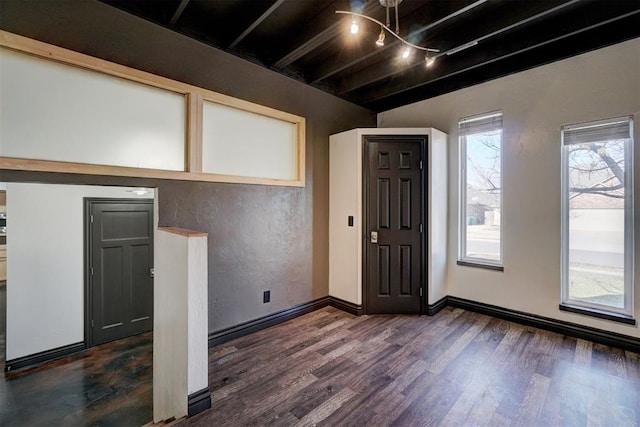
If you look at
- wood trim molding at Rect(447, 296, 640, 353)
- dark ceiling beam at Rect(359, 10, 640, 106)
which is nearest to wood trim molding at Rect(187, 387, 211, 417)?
wood trim molding at Rect(447, 296, 640, 353)

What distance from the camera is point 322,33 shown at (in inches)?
98.0

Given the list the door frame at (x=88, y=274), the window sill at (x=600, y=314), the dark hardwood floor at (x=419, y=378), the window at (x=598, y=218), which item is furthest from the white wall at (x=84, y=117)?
the window sill at (x=600, y=314)

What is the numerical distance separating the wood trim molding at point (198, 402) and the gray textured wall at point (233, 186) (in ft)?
3.04

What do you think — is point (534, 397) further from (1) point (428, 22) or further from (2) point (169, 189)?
(2) point (169, 189)

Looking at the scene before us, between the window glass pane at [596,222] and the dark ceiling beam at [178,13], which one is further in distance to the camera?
the window glass pane at [596,222]

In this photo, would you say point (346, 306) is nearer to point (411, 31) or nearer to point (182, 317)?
point (182, 317)

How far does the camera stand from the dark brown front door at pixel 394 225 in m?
3.41

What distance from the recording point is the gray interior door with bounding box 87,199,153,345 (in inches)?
140

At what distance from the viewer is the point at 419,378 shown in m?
2.15

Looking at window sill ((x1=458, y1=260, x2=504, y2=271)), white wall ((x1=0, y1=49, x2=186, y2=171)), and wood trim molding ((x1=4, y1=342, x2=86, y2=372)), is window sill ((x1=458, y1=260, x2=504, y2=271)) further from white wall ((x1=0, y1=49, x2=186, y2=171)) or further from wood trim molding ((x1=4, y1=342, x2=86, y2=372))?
wood trim molding ((x1=4, y1=342, x2=86, y2=372))

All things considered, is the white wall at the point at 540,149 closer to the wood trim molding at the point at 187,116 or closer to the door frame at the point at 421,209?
the door frame at the point at 421,209

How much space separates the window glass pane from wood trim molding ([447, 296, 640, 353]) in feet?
0.90

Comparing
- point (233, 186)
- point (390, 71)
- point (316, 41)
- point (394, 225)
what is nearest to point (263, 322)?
point (233, 186)

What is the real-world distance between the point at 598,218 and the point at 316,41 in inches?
127
